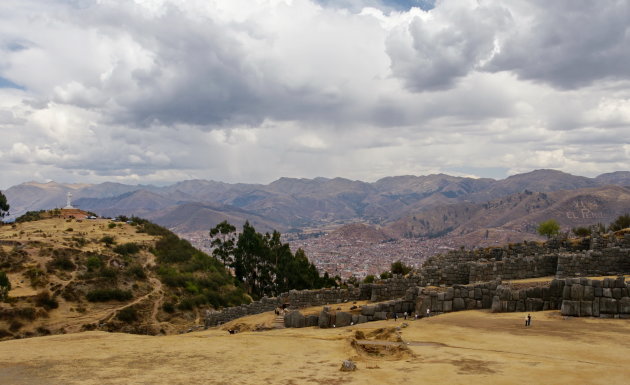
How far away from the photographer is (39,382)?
1171 cm

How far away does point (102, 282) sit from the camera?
42.7 m

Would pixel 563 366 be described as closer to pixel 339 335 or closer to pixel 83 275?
pixel 339 335

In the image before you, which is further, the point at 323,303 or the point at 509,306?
the point at 323,303

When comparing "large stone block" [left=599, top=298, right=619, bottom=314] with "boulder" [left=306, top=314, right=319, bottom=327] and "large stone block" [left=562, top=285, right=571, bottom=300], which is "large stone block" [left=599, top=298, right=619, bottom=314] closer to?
"large stone block" [left=562, top=285, right=571, bottom=300]

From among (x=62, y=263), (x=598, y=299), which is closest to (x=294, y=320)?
(x=598, y=299)

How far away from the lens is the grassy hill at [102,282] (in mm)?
36031

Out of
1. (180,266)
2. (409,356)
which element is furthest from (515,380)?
(180,266)

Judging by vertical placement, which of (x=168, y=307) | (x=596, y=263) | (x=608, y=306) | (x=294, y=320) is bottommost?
(x=168, y=307)

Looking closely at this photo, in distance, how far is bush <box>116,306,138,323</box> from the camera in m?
37.7

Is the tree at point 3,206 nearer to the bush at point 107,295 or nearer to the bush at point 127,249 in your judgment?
the bush at point 127,249

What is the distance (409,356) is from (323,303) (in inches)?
692

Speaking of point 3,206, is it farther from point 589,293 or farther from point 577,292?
point 589,293

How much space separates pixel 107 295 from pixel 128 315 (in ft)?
13.0

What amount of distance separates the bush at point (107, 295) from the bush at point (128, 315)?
102 inches
